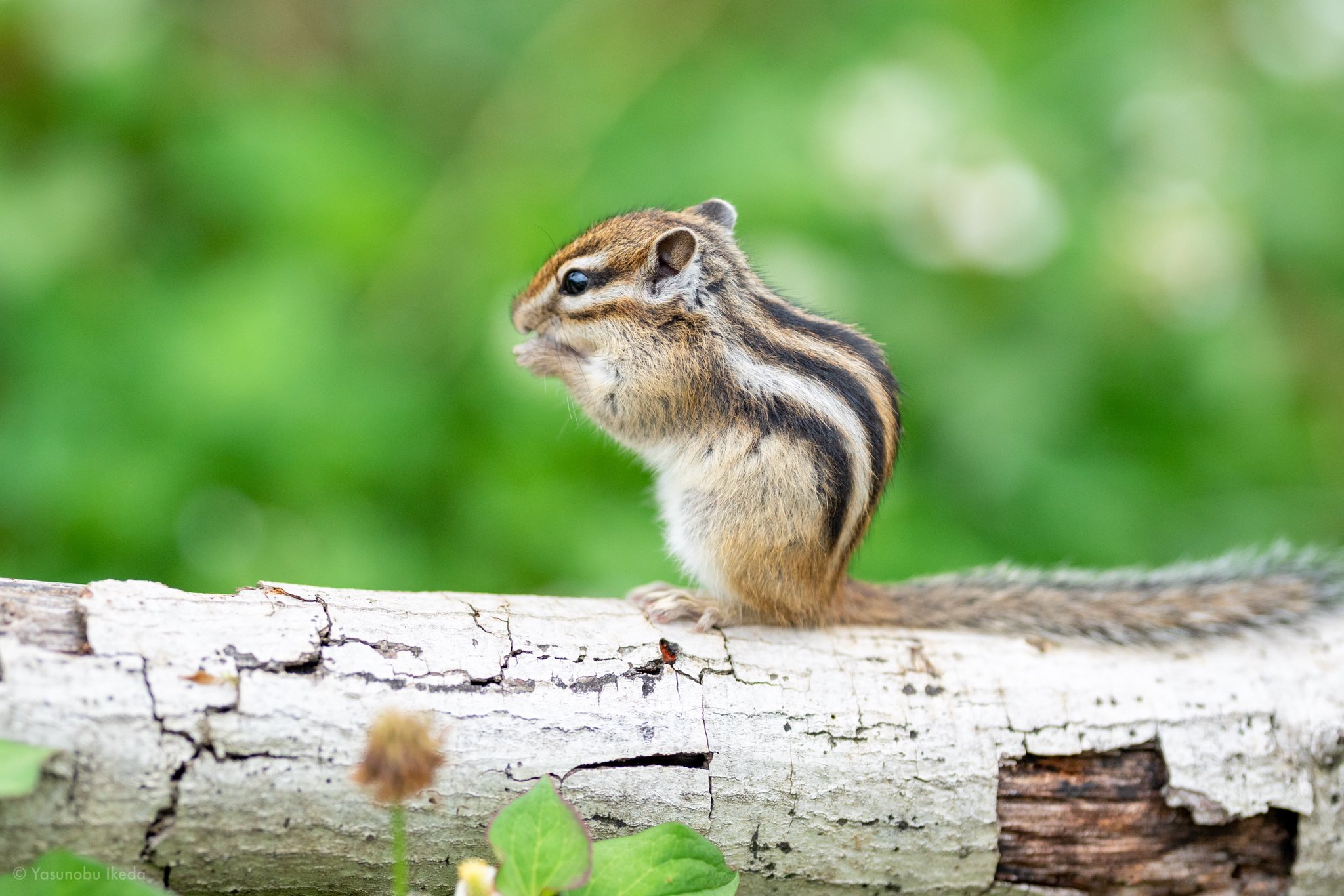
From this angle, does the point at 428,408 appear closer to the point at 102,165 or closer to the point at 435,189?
the point at 435,189

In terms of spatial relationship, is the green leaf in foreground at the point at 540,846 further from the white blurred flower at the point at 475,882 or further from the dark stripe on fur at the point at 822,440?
the dark stripe on fur at the point at 822,440

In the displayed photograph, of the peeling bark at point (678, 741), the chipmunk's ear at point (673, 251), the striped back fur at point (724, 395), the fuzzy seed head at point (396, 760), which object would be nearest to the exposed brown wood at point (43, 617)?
the peeling bark at point (678, 741)

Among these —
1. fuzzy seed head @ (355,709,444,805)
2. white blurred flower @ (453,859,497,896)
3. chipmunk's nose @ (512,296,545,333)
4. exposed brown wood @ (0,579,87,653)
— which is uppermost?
chipmunk's nose @ (512,296,545,333)

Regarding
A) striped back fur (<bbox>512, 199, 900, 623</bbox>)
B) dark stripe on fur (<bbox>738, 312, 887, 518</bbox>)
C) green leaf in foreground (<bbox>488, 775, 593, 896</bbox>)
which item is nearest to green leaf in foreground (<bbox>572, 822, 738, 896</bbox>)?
green leaf in foreground (<bbox>488, 775, 593, 896</bbox>)

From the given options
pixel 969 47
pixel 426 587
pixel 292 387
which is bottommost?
pixel 426 587

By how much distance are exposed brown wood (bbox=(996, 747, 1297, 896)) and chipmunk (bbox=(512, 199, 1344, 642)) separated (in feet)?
1.26

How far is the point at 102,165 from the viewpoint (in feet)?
11.5

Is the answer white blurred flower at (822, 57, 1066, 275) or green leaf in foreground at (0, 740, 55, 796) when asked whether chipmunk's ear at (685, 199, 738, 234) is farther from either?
green leaf in foreground at (0, 740, 55, 796)

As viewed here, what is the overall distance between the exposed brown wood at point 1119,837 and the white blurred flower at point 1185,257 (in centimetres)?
184

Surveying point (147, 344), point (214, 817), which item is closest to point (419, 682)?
point (214, 817)

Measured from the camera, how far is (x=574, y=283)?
245 centimetres

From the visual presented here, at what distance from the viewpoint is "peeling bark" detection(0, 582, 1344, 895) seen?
148 centimetres

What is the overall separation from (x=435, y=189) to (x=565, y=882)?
2.71 metres

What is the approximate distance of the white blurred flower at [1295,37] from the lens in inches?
157
